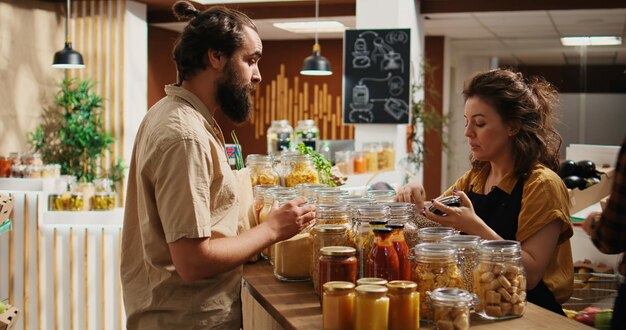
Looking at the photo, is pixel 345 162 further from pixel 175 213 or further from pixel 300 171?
pixel 175 213

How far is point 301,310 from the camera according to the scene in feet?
6.23

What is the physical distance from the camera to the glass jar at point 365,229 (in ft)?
6.33

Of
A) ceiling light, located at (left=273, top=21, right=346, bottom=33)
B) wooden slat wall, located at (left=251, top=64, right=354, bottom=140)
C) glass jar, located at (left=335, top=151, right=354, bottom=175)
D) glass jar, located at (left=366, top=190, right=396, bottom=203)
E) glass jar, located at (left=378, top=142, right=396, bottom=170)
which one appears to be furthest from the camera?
wooden slat wall, located at (left=251, top=64, right=354, bottom=140)

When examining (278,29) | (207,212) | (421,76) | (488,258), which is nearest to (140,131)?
(207,212)

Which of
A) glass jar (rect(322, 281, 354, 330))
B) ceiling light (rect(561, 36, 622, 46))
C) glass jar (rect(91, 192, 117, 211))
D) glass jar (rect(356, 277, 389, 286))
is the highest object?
ceiling light (rect(561, 36, 622, 46))

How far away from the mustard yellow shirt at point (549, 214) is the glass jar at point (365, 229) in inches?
19.6

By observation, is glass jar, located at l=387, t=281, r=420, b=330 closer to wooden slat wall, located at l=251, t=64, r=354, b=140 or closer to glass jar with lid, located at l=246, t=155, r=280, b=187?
glass jar with lid, located at l=246, t=155, r=280, b=187

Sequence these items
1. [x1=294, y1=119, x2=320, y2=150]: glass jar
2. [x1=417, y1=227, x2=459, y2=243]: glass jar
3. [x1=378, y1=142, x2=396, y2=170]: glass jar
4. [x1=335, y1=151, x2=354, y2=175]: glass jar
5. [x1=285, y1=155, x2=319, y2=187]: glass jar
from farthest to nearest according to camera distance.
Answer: [x1=378, y1=142, x2=396, y2=170]: glass jar
[x1=335, y1=151, x2=354, y2=175]: glass jar
[x1=294, y1=119, x2=320, y2=150]: glass jar
[x1=285, y1=155, x2=319, y2=187]: glass jar
[x1=417, y1=227, x2=459, y2=243]: glass jar

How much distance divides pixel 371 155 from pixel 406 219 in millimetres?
5484

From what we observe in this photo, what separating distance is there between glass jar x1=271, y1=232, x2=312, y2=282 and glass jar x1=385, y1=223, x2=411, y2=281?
1.55 feet

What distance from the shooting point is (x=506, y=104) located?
7.73 feet

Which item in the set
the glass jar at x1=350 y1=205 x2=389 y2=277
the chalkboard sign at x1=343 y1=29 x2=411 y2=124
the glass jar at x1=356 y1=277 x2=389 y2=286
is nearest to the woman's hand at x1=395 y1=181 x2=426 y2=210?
the glass jar at x1=350 y1=205 x2=389 y2=277

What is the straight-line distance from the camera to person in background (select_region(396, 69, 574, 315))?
2174mm

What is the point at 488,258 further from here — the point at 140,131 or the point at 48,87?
the point at 48,87
